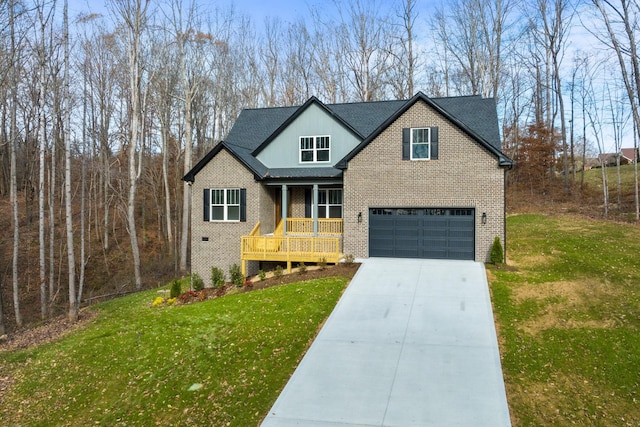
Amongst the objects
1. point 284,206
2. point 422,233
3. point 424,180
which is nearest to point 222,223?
point 284,206

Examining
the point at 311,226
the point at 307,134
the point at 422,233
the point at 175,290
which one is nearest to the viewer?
the point at 175,290

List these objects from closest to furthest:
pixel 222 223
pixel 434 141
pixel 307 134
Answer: pixel 434 141
pixel 222 223
pixel 307 134

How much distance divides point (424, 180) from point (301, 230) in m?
5.70

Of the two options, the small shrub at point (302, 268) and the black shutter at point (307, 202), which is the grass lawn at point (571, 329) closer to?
the small shrub at point (302, 268)

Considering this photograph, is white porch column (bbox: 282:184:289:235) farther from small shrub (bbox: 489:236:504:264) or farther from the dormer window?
small shrub (bbox: 489:236:504:264)

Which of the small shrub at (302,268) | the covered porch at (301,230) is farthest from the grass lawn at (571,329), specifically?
the small shrub at (302,268)

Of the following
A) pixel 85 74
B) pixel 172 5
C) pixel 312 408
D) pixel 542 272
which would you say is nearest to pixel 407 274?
pixel 542 272

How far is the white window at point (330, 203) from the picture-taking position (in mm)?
18547

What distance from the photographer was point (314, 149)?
1842 cm

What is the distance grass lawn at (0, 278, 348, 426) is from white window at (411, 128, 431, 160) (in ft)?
20.5

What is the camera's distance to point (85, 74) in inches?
985

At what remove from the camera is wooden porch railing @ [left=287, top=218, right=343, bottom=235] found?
17.8 m

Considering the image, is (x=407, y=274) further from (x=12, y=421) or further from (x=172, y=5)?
(x=172, y=5)

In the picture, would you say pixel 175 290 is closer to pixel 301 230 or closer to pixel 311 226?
pixel 301 230
